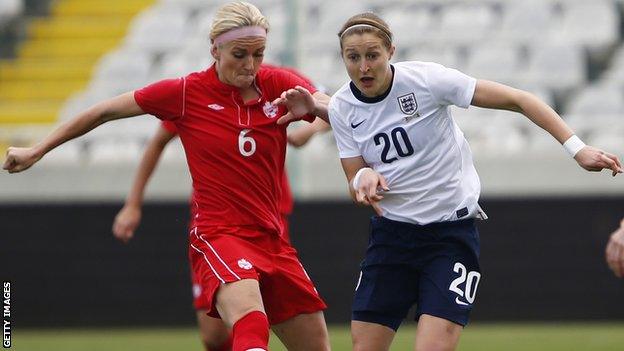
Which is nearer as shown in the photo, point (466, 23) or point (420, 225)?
point (420, 225)

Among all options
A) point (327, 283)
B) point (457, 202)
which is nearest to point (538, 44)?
point (327, 283)

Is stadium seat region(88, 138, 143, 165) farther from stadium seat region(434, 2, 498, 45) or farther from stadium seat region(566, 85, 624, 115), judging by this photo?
stadium seat region(566, 85, 624, 115)

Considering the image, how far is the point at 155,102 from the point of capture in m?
6.25

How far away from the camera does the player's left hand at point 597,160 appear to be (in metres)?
5.43

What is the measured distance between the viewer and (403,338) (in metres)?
11.3

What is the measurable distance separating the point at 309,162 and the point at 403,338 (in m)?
2.84

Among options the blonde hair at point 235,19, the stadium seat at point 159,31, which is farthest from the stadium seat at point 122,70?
the blonde hair at point 235,19

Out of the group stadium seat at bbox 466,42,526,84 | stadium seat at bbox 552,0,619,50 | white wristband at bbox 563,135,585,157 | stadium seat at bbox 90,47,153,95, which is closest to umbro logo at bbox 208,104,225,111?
white wristband at bbox 563,135,585,157

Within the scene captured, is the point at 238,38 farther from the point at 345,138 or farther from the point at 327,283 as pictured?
the point at 327,283

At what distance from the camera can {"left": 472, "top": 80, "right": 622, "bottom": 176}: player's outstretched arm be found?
5.51 m

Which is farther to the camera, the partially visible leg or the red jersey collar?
the red jersey collar

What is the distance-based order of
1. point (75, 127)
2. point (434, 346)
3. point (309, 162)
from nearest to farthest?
point (434, 346) < point (75, 127) < point (309, 162)

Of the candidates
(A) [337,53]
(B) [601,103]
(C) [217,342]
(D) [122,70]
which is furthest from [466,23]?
(C) [217,342]

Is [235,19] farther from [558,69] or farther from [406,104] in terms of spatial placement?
[558,69]
